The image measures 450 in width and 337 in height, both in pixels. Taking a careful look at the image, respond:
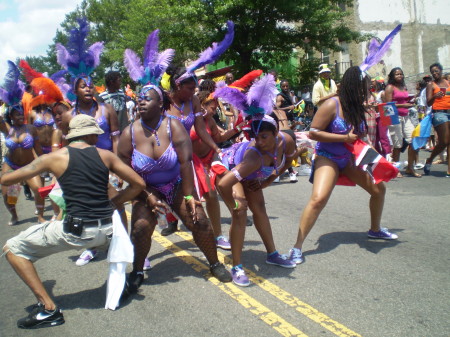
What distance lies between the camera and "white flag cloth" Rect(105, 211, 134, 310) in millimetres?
3547

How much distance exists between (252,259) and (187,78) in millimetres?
2057

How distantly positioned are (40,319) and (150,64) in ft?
8.28

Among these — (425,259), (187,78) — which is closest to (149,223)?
(187,78)

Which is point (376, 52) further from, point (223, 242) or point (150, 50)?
point (223, 242)

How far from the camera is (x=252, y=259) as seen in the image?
4582 mm

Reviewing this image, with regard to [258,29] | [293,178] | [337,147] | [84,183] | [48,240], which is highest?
[258,29]

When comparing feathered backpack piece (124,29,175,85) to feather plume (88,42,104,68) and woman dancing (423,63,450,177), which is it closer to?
feather plume (88,42,104,68)

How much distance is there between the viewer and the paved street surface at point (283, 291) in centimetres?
315

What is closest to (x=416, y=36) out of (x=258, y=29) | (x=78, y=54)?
(x=258, y=29)

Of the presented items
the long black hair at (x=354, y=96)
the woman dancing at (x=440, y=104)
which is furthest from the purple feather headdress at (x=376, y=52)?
the woman dancing at (x=440, y=104)

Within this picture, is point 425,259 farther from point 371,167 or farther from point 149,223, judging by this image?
point 149,223

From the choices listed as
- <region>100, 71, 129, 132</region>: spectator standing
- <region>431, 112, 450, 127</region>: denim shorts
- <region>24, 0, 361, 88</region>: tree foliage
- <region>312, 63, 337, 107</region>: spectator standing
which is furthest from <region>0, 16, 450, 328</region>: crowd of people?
<region>24, 0, 361, 88</region>: tree foliage

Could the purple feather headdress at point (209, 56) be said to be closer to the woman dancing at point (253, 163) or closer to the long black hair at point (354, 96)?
the woman dancing at point (253, 163)

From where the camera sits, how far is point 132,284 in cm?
389
